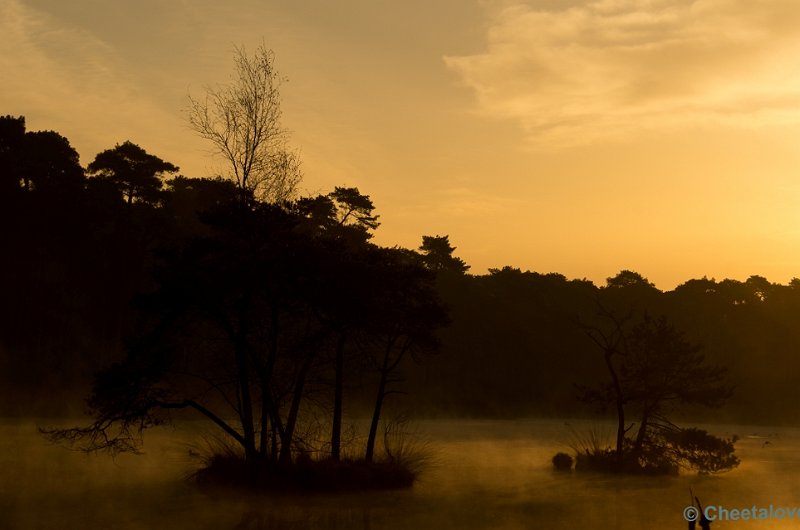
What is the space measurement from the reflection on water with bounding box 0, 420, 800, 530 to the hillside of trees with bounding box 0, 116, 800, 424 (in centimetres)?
458

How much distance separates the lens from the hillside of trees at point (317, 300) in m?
26.6

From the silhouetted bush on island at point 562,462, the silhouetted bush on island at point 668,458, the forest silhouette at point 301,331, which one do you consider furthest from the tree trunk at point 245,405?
the silhouetted bush on island at point 668,458

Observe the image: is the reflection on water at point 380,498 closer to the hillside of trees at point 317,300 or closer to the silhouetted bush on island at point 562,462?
the silhouetted bush on island at point 562,462

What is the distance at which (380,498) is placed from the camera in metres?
24.9

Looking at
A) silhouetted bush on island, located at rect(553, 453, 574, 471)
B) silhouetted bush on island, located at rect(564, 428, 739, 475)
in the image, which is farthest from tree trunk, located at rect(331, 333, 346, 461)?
silhouetted bush on island, located at rect(564, 428, 739, 475)

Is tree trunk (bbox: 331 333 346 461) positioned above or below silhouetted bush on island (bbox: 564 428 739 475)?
above

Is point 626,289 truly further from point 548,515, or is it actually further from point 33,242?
point 548,515

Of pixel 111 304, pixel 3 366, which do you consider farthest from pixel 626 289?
pixel 3 366

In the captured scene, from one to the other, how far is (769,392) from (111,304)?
181ft

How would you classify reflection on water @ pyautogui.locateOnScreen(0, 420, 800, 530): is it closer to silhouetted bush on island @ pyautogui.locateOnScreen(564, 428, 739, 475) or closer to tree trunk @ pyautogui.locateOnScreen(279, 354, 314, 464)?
silhouetted bush on island @ pyautogui.locateOnScreen(564, 428, 739, 475)

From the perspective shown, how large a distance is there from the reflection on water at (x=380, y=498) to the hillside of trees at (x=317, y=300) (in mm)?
4582

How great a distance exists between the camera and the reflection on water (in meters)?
21.0

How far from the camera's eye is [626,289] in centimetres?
9350

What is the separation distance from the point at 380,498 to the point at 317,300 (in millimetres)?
6079
